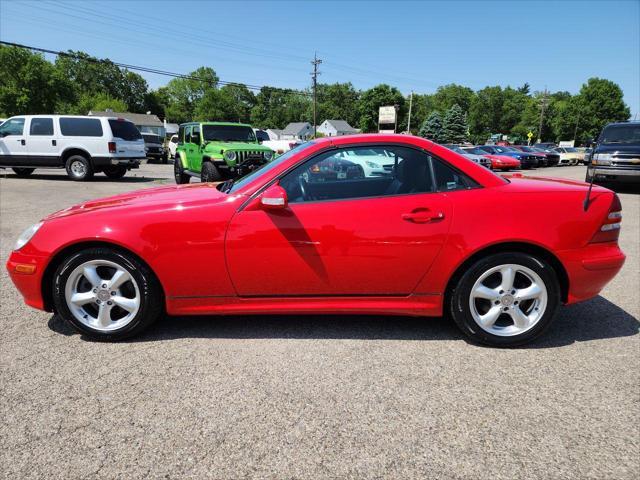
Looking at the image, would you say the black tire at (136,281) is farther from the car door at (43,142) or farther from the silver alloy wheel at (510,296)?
the car door at (43,142)

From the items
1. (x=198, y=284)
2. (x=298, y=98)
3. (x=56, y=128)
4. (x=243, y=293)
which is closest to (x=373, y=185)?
(x=243, y=293)

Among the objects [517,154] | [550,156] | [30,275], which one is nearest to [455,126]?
[550,156]

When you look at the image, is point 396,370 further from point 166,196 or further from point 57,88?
point 57,88

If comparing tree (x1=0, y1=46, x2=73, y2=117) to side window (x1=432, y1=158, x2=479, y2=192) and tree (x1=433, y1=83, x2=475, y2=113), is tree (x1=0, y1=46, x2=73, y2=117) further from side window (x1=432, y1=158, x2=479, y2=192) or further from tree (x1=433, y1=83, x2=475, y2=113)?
tree (x1=433, y1=83, x2=475, y2=113)

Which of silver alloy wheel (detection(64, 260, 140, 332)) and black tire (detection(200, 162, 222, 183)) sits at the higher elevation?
black tire (detection(200, 162, 222, 183))

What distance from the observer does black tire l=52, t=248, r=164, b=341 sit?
2986 mm

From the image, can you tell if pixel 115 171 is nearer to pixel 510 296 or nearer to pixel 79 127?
pixel 79 127

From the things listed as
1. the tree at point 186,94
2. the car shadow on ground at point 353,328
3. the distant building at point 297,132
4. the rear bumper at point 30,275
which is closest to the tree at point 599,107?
the distant building at point 297,132

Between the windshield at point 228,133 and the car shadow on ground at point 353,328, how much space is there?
9657mm

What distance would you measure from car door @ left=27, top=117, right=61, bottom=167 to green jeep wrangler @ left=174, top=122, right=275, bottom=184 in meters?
3.89

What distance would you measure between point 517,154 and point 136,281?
28.7m

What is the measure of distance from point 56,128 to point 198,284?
13725 millimetres

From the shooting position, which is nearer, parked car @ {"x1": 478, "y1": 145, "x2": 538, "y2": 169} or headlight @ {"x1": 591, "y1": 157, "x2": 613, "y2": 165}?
headlight @ {"x1": 591, "y1": 157, "x2": 613, "y2": 165}

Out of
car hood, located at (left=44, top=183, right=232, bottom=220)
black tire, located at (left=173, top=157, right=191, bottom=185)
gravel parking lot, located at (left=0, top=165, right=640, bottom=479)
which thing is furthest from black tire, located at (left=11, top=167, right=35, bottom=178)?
car hood, located at (left=44, top=183, right=232, bottom=220)
